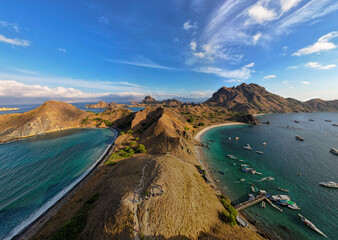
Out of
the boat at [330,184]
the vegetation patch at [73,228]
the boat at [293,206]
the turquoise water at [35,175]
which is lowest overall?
the turquoise water at [35,175]

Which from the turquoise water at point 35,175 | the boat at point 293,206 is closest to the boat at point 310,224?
the boat at point 293,206

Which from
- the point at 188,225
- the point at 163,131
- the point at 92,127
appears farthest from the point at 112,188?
the point at 92,127

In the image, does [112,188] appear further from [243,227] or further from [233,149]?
[233,149]

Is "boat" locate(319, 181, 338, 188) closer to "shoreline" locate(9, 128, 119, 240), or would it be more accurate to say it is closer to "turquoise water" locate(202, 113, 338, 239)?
"turquoise water" locate(202, 113, 338, 239)

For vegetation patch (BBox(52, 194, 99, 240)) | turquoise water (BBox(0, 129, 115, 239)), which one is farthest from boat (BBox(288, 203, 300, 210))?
turquoise water (BBox(0, 129, 115, 239))

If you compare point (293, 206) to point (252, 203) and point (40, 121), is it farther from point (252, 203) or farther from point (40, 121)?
point (40, 121)

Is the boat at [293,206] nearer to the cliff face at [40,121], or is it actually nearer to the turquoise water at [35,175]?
the turquoise water at [35,175]
